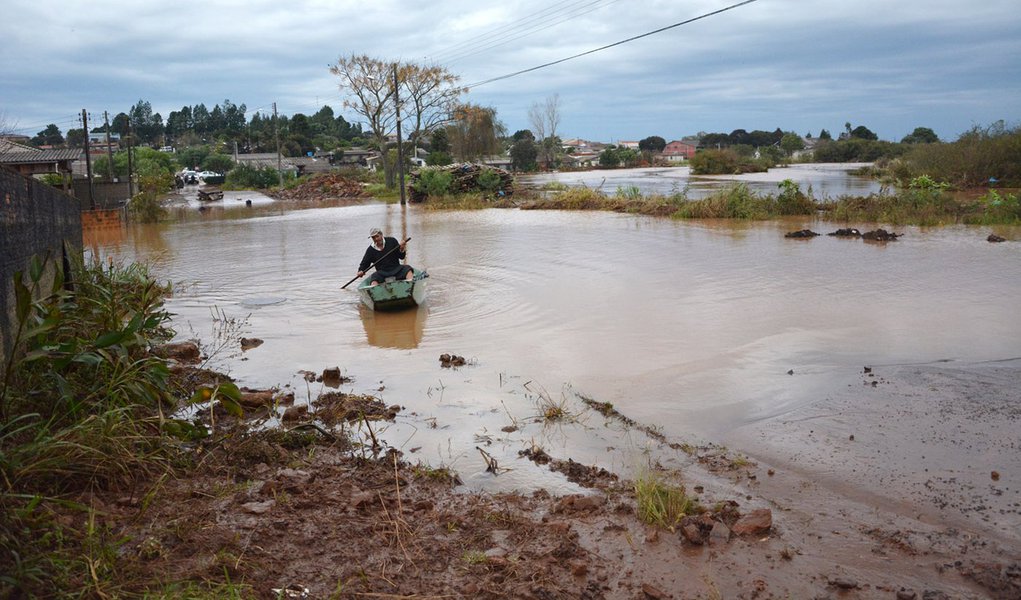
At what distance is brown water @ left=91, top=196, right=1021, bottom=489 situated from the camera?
26.9ft

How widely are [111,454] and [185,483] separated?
1.72 ft

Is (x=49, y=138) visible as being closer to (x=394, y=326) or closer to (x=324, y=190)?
(x=324, y=190)

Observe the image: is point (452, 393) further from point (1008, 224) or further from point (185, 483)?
point (1008, 224)

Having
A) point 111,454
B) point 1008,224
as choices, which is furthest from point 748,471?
point 1008,224

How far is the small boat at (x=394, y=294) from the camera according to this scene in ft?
43.7

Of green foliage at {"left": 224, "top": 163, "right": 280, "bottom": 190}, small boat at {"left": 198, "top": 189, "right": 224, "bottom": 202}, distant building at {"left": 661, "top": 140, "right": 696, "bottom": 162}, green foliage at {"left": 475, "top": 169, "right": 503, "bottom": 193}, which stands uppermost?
distant building at {"left": 661, "top": 140, "right": 696, "bottom": 162}

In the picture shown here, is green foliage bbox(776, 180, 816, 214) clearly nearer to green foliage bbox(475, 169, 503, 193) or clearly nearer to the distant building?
green foliage bbox(475, 169, 503, 193)

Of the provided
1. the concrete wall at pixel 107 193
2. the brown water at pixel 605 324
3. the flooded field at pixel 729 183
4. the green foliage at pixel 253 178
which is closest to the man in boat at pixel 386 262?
the brown water at pixel 605 324

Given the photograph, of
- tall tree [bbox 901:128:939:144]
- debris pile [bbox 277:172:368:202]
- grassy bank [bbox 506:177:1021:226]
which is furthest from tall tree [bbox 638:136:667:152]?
grassy bank [bbox 506:177:1021:226]

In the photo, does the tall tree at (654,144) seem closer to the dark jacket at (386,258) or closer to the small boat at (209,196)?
the small boat at (209,196)

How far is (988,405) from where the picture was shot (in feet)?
26.3

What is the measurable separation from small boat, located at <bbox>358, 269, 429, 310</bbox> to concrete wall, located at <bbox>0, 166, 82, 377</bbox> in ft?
15.5

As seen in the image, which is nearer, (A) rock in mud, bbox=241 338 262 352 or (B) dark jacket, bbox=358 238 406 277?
(A) rock in mud, bbox=241 338 262 352

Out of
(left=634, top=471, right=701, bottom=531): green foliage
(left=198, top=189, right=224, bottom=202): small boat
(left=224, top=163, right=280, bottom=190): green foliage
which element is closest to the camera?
(left=634, top=471, right=701, bottom=531): green foliage
